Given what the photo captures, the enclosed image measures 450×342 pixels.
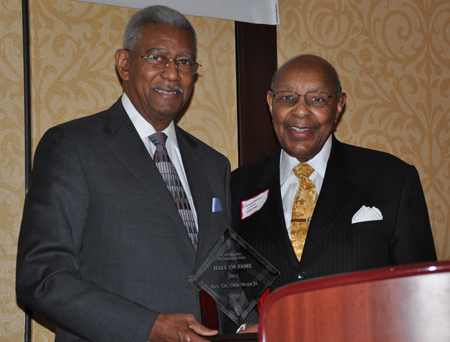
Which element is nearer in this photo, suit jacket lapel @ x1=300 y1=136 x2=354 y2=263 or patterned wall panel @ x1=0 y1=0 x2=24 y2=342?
suit jacket lapel @ x1=300 y1=136 x2=354 y2=263

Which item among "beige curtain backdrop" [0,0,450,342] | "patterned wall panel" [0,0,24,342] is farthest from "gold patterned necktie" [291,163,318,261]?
"patterned wall panel" [0,0,24,342]

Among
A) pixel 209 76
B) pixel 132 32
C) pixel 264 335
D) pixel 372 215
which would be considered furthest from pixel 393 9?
pixel 264 335

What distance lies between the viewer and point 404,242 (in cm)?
217

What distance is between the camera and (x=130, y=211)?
6.16ft

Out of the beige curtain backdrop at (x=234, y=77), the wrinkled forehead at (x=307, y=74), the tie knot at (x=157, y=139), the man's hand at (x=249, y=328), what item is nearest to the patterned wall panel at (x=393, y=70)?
the beige curtain backdrop at (x=234, y=77)

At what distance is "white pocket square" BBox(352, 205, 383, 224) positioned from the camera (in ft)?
7.23

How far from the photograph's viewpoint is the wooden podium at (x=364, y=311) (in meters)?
0.53

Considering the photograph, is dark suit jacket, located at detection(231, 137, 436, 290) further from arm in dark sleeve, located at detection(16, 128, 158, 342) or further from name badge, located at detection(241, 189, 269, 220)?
arm in dark sleeve, located at detection(16, 128, 158, 342)

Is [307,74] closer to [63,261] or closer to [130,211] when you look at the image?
[130,211]

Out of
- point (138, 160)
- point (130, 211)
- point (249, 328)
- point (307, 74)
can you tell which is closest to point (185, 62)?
point (138, 160)

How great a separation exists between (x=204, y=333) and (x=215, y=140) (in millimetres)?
1650

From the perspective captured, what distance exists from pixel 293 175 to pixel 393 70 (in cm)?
141

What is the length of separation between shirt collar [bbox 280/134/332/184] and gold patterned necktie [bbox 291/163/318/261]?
50 millimetres

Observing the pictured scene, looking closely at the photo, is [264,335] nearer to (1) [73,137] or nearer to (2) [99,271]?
(2) [99,271]
